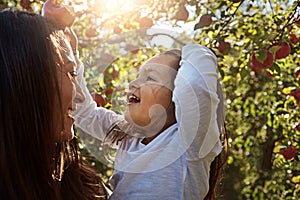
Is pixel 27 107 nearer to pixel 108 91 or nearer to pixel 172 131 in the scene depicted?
pixel 172 131

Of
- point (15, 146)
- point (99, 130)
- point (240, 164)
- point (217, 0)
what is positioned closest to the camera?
point (15, 146)

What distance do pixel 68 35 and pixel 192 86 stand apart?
41 cm

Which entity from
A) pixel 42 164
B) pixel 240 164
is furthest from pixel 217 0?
pixel 240 164

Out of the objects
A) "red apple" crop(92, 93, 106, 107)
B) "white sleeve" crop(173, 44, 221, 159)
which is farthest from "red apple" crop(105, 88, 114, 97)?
"white sleeve" crop(173, 44, 221, 159)

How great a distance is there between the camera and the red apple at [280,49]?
246 centimetres

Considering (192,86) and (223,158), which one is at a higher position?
(192,86)

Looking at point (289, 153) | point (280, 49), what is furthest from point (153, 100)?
point (289, 153)

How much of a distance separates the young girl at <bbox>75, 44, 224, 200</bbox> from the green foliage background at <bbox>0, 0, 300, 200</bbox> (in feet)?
0.71

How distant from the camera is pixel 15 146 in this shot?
53.4 inches

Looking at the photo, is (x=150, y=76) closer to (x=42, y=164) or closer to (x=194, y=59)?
(x=194, y=59)

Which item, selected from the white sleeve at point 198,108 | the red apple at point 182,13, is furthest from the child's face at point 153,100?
the red apple at point 182,13

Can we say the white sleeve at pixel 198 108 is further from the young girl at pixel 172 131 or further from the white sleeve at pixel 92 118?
the white sleeve at pixel 92 118

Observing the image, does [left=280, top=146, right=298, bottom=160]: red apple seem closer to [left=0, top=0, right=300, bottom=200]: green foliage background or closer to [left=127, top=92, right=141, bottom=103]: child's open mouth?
[left=0, top=0, right=300, bottom=200]: green foliage background

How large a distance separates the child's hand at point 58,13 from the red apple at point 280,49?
98 centimetres
